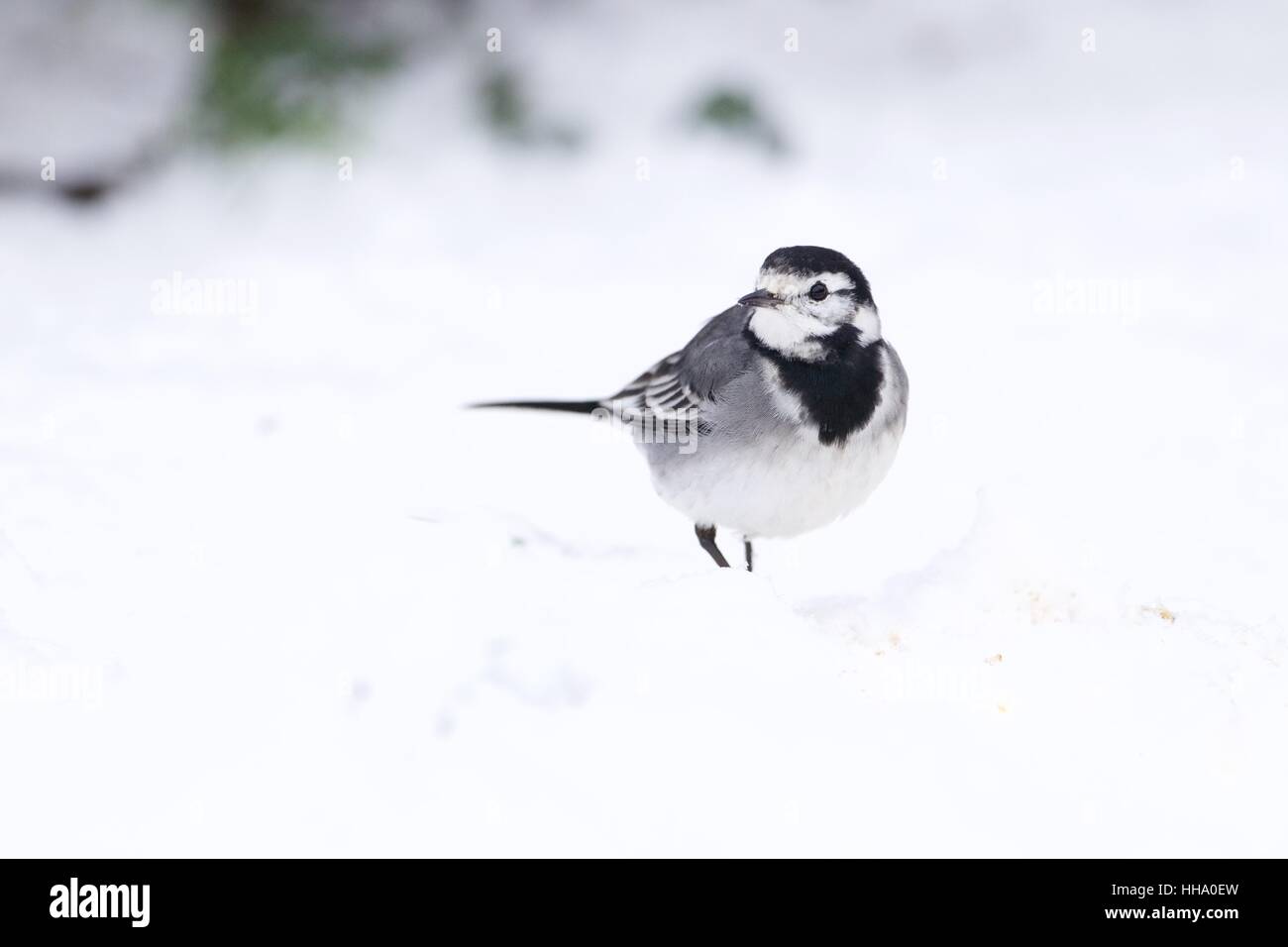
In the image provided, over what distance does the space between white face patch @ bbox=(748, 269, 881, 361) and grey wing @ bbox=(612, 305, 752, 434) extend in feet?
0.37

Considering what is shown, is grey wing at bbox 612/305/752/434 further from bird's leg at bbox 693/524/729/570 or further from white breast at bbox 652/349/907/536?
bird's leg at bbox 693/524/729/570

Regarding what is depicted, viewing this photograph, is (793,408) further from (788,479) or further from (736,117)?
(736,117)

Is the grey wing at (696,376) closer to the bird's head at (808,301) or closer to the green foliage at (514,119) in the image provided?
the bird's head at (808,301)

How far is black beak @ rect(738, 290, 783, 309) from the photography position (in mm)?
3832

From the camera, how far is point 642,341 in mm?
6621

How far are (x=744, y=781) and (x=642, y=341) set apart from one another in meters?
3.89

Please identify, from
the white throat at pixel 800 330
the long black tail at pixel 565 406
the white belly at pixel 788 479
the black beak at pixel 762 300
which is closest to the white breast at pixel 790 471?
the white belly at pixel 788 479

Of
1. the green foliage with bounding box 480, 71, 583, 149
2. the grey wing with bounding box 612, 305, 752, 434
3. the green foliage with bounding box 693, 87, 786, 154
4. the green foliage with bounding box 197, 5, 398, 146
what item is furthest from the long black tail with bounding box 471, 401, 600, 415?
the green foliage with bounding box 693, 87, 786, 154

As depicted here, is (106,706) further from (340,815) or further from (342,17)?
(342,17)

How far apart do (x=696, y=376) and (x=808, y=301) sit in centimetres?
45

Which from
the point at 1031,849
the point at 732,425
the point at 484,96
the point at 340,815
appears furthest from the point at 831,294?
the point at 484,96

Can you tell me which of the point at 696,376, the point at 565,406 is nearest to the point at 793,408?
the point at 696,376

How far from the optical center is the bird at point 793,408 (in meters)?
3.85

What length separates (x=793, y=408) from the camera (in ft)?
12.6
